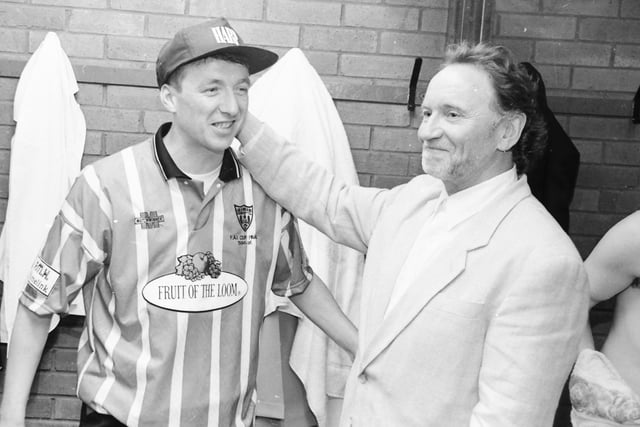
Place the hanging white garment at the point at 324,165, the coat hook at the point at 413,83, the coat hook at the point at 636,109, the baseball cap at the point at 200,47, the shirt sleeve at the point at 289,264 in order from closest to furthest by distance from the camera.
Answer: the baseball cap at the point at 200,47, the shirt sleeve at the point at 289,264, the hanging white garment at the point at 324,165, the coat hook at the point at 636,109, the coat hook at the point at 413,83

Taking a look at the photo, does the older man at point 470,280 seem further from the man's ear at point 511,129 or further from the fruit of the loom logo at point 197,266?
the fruit of the loom logo at point 197,266

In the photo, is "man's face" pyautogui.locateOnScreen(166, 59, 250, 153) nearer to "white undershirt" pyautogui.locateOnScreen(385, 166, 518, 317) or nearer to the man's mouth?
the man's mouth

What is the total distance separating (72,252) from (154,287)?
0.19m

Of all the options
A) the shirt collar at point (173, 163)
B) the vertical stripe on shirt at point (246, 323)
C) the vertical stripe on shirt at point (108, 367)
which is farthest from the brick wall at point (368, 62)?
the vertical stripe on shirt at point (108, 367)

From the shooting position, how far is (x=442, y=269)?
5.81 ft

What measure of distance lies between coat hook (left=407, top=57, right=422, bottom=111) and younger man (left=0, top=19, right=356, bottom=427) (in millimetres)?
1195

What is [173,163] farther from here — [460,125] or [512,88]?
[512,88]

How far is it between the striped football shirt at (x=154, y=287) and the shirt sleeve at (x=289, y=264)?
0.13 metres

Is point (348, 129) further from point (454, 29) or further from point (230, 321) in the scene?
point (230, 321)

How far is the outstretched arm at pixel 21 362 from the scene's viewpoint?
5.98 ft

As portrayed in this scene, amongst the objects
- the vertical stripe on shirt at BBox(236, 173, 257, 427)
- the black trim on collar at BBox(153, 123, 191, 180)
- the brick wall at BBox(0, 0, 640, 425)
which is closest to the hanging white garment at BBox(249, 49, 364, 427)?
the brick wall at BBox(0, 0, 640, 425)

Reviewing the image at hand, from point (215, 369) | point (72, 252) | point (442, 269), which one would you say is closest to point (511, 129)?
point (442, 269)

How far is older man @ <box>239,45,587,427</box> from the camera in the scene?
5.46 feet

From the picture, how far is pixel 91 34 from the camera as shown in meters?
3.10
